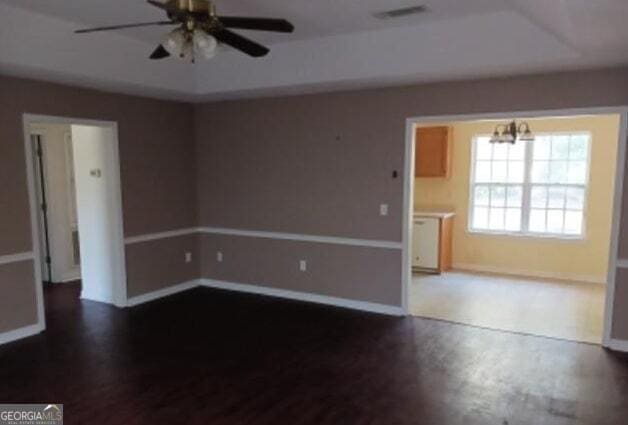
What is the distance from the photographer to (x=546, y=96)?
396cm

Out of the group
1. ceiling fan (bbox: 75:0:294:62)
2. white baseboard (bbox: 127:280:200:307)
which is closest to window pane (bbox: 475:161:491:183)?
white baseboard (bbox: 127:280:200:307)

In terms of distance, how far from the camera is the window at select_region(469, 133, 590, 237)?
616cm

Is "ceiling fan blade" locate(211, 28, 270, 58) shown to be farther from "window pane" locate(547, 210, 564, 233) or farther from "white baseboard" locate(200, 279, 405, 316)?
"window pane" locate(547, 210, 564, 233)

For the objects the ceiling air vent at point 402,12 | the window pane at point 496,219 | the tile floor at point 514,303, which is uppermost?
the ceiling air vent at point 402,12

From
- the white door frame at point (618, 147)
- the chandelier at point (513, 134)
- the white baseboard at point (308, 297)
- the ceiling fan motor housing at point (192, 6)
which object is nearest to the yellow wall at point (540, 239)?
the chandelier at point (513, 134)

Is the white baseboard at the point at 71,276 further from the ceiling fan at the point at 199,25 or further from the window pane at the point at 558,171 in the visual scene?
the window pane at the point at 558,171

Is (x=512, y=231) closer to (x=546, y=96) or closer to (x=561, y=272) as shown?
A: (x=561, y=272)

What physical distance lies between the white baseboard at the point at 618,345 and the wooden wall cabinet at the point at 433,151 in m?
3.33

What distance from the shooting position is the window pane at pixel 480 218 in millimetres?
6809

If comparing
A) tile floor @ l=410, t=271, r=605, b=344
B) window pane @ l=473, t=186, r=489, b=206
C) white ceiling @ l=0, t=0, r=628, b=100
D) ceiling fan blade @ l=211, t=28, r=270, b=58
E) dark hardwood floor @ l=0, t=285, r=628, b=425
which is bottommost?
dark hardwood floor @ l=0, t=285, r=628, b=425

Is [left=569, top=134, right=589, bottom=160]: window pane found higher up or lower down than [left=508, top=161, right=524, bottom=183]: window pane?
higher up

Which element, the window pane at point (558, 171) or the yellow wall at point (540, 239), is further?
the window pane at point (558, 171)

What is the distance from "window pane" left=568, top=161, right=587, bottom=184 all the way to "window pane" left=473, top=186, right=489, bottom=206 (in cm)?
110

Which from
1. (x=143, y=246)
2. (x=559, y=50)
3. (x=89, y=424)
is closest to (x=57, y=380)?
(x=89, y=424)
